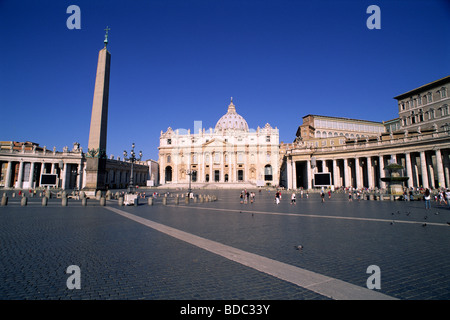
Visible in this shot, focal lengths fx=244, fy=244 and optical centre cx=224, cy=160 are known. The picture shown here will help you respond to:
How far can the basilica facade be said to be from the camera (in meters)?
76.8

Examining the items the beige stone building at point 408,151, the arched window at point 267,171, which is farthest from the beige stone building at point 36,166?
the beige stone building at point 408,151

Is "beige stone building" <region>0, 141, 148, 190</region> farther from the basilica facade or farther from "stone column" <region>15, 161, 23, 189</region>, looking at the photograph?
the basilica facade

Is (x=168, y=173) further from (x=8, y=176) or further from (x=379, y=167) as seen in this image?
(x=379, y=167)

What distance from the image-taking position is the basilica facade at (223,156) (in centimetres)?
7681

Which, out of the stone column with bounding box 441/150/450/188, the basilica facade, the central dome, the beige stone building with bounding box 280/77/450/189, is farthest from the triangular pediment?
the stone column with bounding box 441/150/450/188

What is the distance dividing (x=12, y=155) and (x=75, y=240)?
6164 centimetres

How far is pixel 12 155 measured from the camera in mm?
52062

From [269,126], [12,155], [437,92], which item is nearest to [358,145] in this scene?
[437,92]

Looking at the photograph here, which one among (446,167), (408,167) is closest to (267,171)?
(408,167)

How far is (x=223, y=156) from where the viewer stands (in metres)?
78.1

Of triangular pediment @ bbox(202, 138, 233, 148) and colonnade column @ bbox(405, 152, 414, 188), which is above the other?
triangular pediment @ bbox(202, 138, 233, 148)
